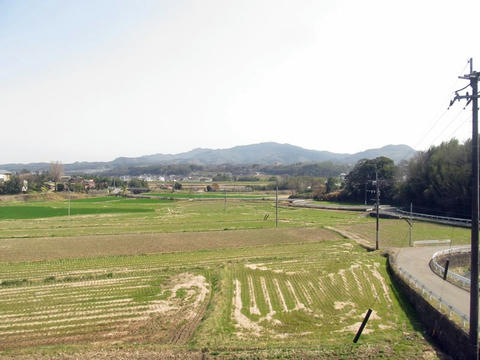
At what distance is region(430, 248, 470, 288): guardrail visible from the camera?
1775 cm

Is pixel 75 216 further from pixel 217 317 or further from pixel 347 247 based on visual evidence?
pixel 217 317

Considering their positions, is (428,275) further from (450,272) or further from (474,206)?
(474,206)

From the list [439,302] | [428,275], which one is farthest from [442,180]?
[439,302]

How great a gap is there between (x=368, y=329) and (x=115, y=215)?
48053 millimetres

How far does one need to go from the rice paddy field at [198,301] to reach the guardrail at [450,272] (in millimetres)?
3131

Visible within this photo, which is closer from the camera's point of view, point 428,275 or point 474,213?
point 474,213

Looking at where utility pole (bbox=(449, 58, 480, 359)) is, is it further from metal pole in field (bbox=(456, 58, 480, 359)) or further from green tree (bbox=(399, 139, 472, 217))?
green tree (bbox=(399, 139, 472, 217))

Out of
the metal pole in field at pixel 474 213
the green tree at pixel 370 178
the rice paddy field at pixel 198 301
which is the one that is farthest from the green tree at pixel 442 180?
the metal pole in field at pixel 474 213

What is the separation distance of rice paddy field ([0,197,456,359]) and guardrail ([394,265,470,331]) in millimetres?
1056

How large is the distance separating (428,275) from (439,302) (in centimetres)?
612

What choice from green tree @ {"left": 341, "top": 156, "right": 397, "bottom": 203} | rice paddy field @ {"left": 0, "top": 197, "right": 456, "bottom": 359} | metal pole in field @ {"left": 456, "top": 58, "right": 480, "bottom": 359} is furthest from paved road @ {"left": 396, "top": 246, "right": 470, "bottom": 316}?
green tree @ {"left": 341, "top": 156, "right": 397, "bottom": 203}

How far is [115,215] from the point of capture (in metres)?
53.9

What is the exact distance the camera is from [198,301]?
640 inches

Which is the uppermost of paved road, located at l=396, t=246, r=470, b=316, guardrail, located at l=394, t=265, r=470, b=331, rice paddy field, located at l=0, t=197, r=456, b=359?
guardrail, located at l=394, t=265, r=470, b=331
